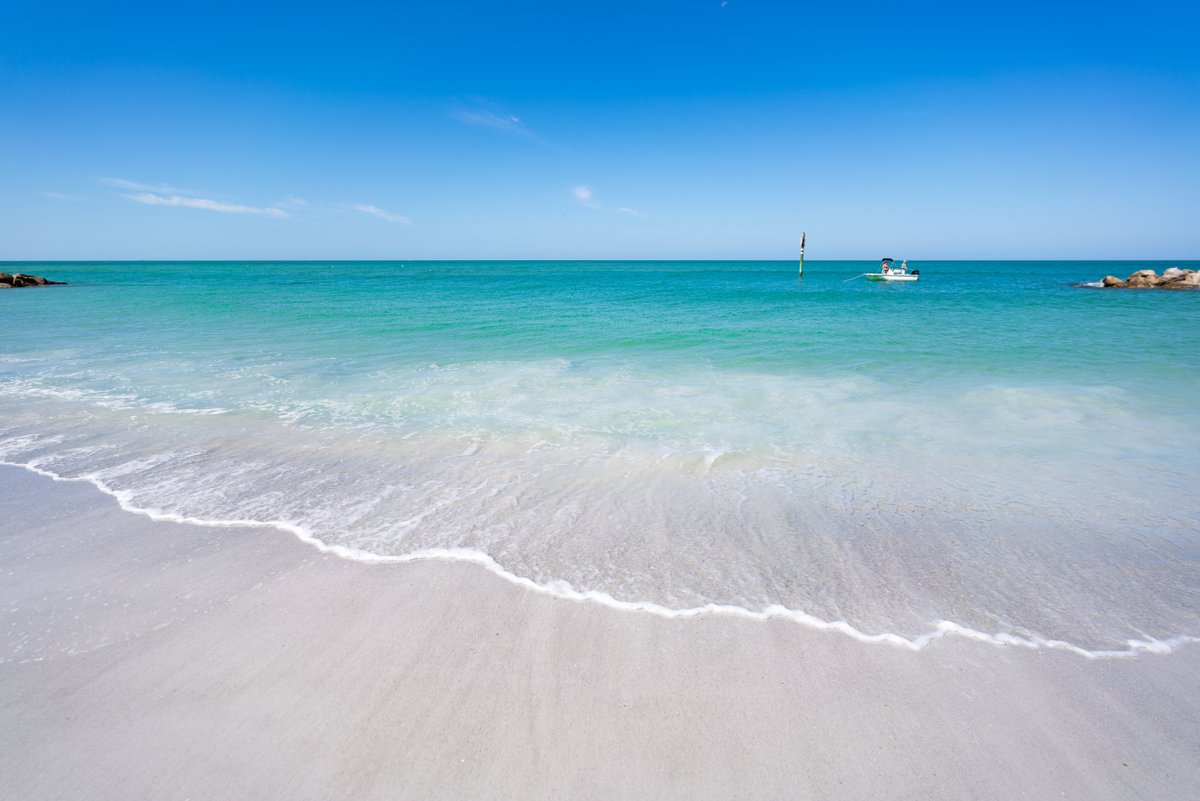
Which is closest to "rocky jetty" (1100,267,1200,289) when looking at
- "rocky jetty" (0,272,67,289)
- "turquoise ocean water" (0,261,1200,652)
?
"turquoise ocean water" (0,261,1200,652)

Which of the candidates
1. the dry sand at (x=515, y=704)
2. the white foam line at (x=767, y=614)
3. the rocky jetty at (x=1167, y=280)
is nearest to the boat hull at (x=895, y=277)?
the rocky jetty at (x=1167, y=280)

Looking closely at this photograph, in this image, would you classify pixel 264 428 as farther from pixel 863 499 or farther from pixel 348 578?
pixel 863 499

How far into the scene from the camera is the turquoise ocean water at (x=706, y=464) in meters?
4.38

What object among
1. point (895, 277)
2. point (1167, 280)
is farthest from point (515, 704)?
point (895, 277)

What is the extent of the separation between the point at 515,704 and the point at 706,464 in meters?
4.34

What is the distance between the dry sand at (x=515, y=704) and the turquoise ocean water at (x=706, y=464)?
46cm

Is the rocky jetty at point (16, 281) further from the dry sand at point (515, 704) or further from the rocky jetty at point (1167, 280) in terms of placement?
the rocky jetty at point (1167, 280)

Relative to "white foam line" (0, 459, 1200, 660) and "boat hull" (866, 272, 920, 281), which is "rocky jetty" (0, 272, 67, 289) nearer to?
"white foam line" (0, 459, 1200, 660)

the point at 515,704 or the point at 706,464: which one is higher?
the point at 706,464

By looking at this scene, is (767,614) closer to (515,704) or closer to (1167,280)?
(515,704)

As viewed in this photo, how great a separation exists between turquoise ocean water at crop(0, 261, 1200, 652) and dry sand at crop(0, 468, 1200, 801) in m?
0.46

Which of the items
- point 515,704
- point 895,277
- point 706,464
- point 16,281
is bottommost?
point 515,704

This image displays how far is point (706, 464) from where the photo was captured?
6.92 m

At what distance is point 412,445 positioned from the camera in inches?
295
